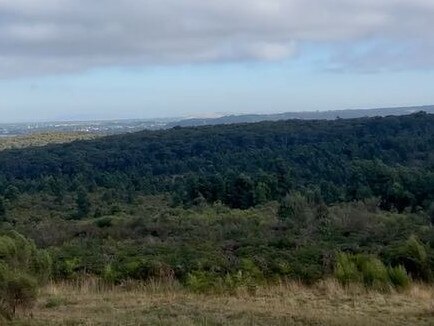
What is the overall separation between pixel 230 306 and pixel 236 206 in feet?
92.4

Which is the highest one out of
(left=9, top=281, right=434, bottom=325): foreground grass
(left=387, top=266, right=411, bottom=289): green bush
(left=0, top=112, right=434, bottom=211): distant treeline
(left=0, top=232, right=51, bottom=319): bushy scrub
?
(left=0, top=232, right=51, bottom=319): bushy scrub

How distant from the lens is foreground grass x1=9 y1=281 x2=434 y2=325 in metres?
8.72

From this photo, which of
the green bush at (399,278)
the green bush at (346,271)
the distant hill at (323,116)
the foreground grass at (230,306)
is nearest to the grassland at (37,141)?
the distant hill at (323,116)

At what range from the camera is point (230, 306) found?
10102 millimetres

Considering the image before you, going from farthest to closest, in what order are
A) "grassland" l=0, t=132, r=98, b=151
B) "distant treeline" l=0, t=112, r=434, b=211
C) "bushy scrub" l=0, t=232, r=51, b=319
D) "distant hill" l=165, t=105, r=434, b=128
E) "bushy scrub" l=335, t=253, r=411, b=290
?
"distant hill" l=165, t=105, r=434, b=128
"grassland" l=0, t=132, r=98, b=151
"distant treeline" l=0, t=112, r=434, b=211
"bushy scrub" l=335, t=253, r=411, b=290
"bushy scrub" l=0, t=232, r=51, b=319

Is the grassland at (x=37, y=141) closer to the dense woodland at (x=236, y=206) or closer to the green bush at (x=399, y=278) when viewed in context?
the dense woodland at (x=236, y=206)

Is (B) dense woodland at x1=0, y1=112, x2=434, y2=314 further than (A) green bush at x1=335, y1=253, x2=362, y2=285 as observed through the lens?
Yes

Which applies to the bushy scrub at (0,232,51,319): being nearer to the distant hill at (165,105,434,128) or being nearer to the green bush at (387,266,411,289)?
the green bush at (387,266,411,289)

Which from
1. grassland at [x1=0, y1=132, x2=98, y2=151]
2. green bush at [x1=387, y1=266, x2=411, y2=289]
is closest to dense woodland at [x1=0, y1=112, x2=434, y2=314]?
green bush at [x1=387, y1=266, x2=411, y2=289]

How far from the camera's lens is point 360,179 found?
127 ft

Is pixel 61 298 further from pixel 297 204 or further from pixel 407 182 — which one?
pixel 407 182

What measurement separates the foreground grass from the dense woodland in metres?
0.70

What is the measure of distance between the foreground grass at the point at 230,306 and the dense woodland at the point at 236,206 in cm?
70

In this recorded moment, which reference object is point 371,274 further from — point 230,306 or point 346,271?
point 230,306
